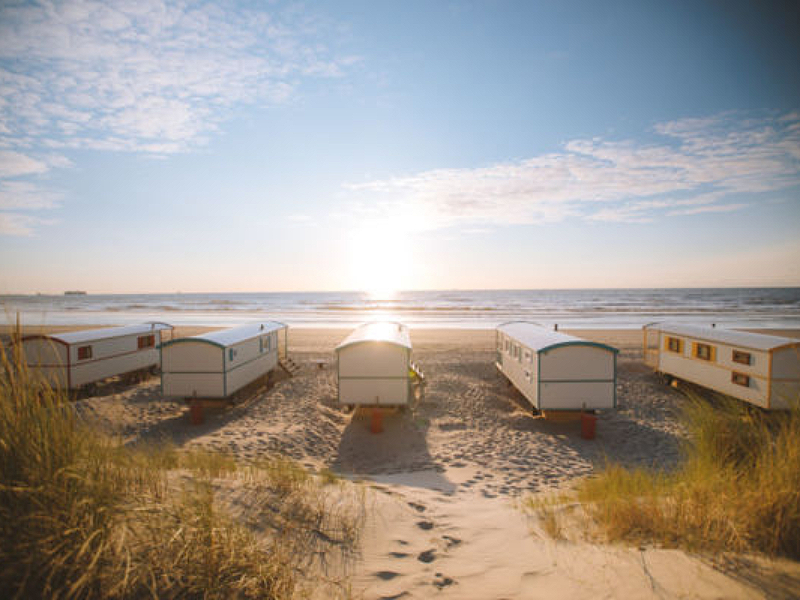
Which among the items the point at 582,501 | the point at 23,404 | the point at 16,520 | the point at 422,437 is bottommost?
the point at 422,437

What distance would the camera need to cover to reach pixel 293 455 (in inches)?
375

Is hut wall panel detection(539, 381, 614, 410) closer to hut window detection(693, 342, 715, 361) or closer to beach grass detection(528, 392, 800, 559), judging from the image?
hut window detection(693, 342, 715, 361)

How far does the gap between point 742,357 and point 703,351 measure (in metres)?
1.67

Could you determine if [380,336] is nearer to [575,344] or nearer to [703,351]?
[575,344]

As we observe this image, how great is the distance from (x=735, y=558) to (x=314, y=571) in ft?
13.6

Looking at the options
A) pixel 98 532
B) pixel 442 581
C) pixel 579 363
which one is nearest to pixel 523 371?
pixel 579 363

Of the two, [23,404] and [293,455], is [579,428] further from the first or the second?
[23,404]

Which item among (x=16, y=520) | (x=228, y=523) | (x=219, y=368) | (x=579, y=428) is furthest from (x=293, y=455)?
(x=579, y=428)

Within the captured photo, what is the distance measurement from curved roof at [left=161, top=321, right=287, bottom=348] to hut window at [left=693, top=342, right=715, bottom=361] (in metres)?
16.2

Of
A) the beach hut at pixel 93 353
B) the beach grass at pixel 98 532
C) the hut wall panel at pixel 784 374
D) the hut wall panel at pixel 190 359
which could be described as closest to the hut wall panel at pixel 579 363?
the hut wall panel at pixel 784 374

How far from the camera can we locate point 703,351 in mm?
13586

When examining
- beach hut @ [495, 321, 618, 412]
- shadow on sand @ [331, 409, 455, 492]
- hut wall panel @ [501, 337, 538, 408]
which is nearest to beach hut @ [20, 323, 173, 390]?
shadow on sand @ [331, 409, 455, 492]

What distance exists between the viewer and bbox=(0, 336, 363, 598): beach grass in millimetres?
2729

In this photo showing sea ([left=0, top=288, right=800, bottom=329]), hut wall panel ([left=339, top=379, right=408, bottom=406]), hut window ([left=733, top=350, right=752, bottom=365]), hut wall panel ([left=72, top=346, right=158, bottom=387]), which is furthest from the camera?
sea ([left=0, top=288, right=800, bottom=329])
